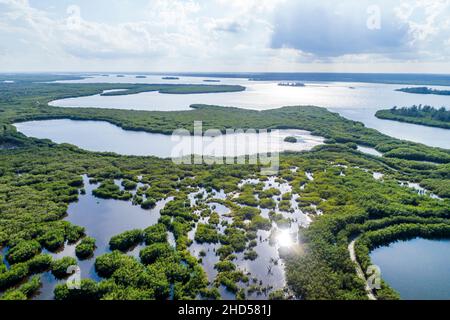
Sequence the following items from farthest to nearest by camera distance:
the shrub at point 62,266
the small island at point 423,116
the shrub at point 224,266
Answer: the small island at point 423,116, the shrub at point 224,266, the shrub at point 62,266

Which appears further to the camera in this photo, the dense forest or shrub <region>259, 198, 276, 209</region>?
shrub <region>259, 198, 276, 209</region>

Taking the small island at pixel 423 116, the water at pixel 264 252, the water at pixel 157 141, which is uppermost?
the small island at pixel 423 116

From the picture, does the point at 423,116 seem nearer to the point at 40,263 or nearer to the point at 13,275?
the point at 40,263

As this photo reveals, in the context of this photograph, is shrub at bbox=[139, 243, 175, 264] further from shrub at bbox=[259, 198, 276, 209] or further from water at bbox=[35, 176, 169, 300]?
shrub at bbox=[259, 198, 276, 209]

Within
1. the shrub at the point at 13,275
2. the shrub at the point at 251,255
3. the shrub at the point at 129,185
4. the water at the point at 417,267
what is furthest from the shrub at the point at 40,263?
the water at the point at 417,267

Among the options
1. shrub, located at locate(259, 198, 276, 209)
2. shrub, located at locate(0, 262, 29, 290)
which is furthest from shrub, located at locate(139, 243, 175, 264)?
shrub, located at locate(259, 198, 276, 209)

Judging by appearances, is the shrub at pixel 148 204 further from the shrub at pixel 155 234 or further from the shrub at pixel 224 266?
the shrub at pixel 224 266

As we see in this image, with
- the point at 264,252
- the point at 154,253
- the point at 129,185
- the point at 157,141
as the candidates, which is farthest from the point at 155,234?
the point at 157,141
